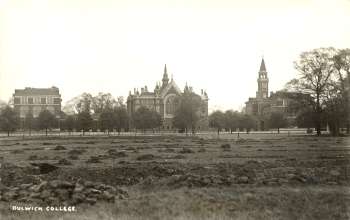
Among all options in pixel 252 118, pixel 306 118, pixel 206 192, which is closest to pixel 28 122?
pixel 306 118

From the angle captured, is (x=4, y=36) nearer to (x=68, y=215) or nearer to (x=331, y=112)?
(x=68, y=215)

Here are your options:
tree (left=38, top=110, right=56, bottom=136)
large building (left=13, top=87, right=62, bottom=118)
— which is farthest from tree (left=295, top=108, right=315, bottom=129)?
large building (left=13, top=87, right=62, bottom=118)

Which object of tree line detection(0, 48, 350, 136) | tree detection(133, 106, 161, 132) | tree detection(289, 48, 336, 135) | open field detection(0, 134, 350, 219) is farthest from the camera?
tree detection(133, 106, 161, 132)

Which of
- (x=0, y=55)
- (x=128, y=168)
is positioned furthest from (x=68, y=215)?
(x=0, y=55)

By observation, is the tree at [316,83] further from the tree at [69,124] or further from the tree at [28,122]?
the tree at [28,122]

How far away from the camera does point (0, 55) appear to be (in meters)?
13.6

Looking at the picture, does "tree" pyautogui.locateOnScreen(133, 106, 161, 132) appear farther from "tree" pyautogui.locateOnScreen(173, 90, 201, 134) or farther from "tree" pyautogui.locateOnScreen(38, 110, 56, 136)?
"tree" pyautogui.locateOnScreen(38, 110, 56, 136)

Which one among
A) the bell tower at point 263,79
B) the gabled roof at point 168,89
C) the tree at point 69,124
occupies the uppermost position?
the gabled roof at point 168,89

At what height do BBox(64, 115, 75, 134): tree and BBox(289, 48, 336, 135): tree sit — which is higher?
BBox(289, 48, 336, 135): tree

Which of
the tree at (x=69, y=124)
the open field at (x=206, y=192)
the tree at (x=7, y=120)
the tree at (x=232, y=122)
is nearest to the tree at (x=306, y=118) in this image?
the open field at (x=206, y=192)

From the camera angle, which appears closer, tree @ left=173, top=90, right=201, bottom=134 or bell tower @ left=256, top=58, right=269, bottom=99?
bell tower @ left=256, top=58, right=269, bottom=99

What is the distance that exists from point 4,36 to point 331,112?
23987 mm

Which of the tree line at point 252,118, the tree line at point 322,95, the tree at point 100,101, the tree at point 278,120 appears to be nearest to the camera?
the tree line at point 252,118

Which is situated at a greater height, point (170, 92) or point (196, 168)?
point (170, 92)
